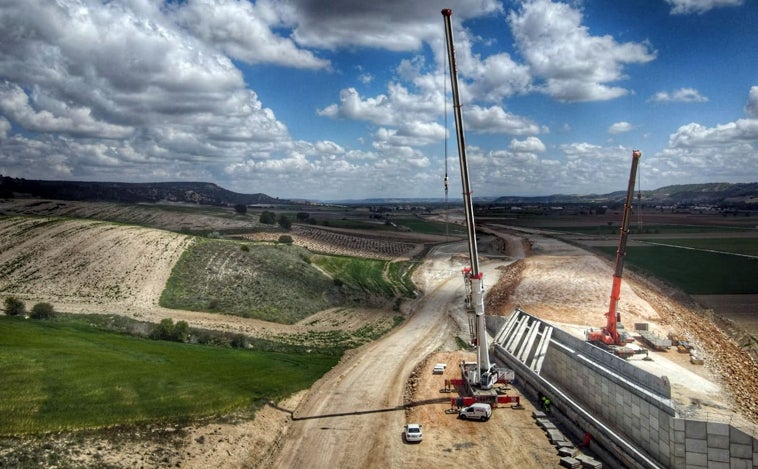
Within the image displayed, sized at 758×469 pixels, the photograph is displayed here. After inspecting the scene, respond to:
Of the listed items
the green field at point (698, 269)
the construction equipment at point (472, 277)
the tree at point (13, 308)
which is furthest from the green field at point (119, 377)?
the green field at point (698, 269)

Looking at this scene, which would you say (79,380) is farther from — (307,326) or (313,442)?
(307,326)

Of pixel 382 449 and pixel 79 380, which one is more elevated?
pixel 79 380

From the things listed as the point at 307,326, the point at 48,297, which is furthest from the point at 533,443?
the point at 48,297

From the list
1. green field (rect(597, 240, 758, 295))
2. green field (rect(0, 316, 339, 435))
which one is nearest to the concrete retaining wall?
green field (rect(0, 316, 339, 435))

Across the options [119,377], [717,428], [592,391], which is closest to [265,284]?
[119,377]

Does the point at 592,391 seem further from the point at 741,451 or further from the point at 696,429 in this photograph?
the point at 741,451

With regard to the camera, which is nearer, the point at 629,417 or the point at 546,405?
the point at 629,417
